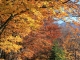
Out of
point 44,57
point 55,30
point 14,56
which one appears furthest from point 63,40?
point 14,56

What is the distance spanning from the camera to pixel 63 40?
7762 centimetres

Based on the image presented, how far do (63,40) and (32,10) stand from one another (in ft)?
221

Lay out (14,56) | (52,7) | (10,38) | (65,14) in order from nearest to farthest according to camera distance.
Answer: (52,7), (65,14), (10,38), (14,56)

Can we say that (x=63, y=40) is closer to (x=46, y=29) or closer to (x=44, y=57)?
(x=44, y=57)

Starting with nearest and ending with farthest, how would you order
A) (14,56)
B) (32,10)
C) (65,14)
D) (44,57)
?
(32,10) → (65,14) → (14,56) → (44,57)

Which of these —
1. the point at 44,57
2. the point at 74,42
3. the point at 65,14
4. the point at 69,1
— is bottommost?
the point at 74,42

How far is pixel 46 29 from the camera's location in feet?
109

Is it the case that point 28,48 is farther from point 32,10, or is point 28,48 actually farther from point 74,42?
point 74,42

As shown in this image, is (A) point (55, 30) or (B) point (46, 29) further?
(A) point (55, 30)

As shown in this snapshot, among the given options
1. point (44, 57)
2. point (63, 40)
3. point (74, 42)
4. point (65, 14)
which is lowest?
point (74, 42)

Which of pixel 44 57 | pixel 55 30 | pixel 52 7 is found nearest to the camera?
pixel 52 7

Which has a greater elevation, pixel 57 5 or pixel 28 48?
pixel 57 5

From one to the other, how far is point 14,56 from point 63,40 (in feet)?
154

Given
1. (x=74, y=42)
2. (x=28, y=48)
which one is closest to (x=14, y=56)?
(x=28, y=48)
